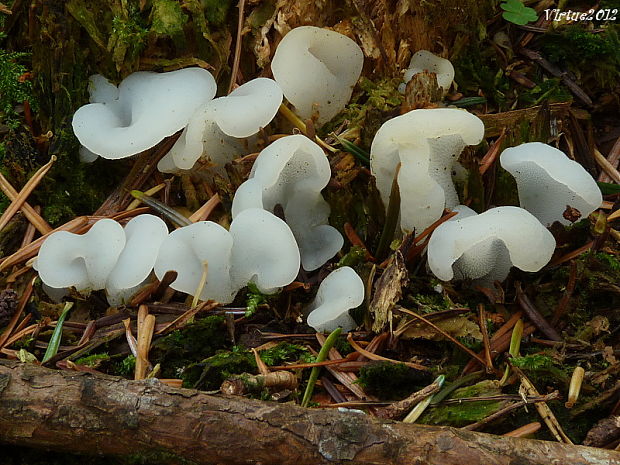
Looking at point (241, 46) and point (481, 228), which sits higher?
point (241, 46)

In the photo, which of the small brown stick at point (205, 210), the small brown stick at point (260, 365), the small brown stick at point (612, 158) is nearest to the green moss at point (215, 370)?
the small brown stick at point (260, 365)

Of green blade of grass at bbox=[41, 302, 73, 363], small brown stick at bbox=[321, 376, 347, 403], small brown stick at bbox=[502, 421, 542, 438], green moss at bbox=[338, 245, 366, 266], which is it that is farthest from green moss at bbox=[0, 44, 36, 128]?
small brown stick at bbox=[502, 421, 542, 438]

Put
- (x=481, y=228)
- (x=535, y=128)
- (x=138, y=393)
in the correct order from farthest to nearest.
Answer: (x=535, y=128)
(x=481, y=228)
(x=138, y=393)

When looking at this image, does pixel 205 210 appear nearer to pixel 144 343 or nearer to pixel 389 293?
pixel 144 343

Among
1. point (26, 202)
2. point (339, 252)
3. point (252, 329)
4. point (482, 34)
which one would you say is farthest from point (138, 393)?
point (482, 34)

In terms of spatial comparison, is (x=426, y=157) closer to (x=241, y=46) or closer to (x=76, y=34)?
(x=241, y=46)

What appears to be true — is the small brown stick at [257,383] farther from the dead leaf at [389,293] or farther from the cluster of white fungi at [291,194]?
the dead leaf at [389,293]

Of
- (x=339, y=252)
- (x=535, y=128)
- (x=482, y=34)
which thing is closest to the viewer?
(x=339, y=252)

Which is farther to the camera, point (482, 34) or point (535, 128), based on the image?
point (482, 34)
